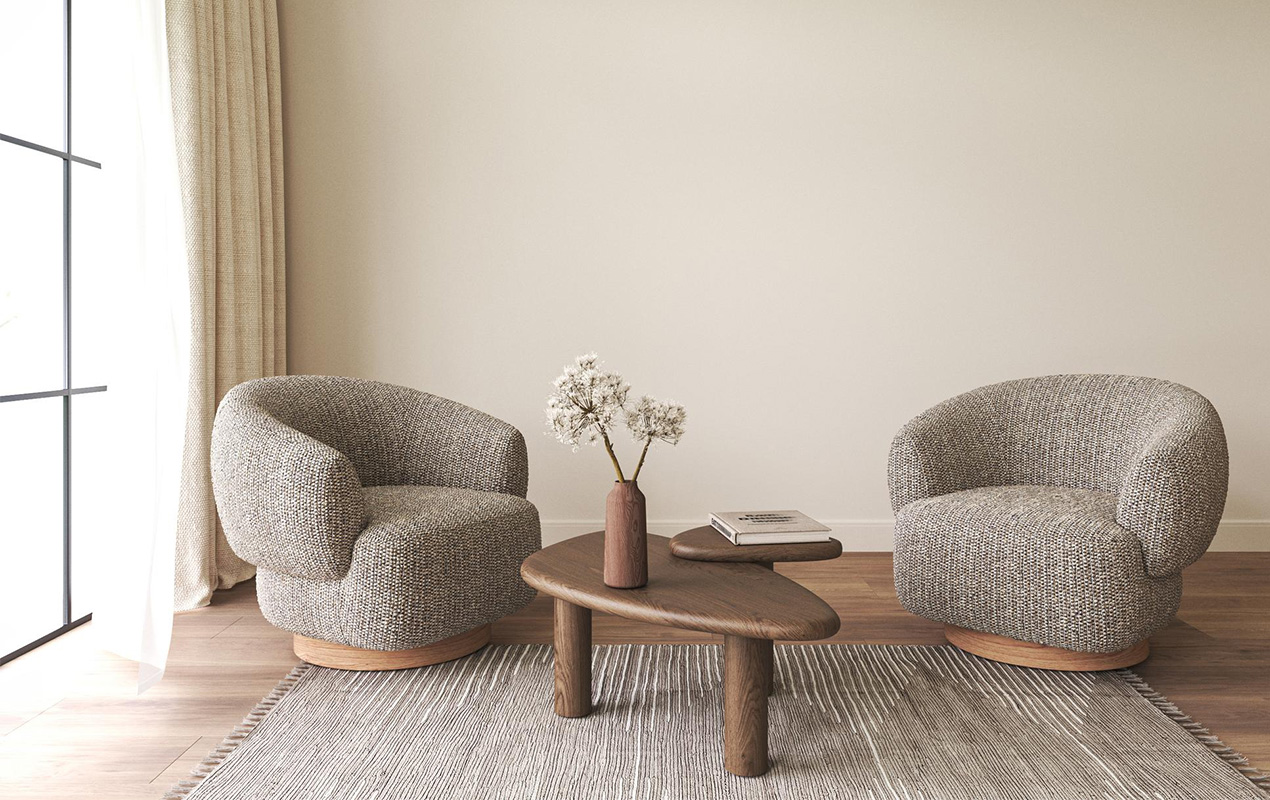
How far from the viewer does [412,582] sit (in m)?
2.40

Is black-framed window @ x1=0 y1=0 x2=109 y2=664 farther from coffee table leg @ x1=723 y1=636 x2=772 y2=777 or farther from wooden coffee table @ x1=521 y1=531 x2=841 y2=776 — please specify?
coffee table leg @ x1=723 y1=636 x2=772 y2=777

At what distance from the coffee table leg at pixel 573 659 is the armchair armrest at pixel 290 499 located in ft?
2.18

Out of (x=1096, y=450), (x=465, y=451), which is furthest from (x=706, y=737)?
(x=1096, y=450)

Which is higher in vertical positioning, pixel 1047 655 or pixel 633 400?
pixel 633 400

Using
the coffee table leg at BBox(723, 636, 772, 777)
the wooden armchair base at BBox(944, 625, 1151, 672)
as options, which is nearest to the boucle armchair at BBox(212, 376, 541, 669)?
the coffee table leg at BBox(723, 636, 772, 777)

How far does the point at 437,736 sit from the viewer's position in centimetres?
208

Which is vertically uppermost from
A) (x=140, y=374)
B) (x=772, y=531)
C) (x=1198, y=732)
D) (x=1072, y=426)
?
(x=140, y=374)

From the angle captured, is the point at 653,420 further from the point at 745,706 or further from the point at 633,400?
the point at 633,400

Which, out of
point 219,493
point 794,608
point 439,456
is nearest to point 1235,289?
point 794,608

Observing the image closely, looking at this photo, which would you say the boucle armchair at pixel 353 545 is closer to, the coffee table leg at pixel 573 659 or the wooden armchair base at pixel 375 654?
the wooden armchair base at pixel 375 654

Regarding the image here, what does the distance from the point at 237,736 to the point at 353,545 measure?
548mm

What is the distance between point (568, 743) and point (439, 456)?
4.15 feet

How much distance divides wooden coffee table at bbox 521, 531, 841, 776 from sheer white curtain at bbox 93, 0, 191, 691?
121 centimetres

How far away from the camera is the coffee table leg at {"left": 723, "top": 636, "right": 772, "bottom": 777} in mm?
1852
